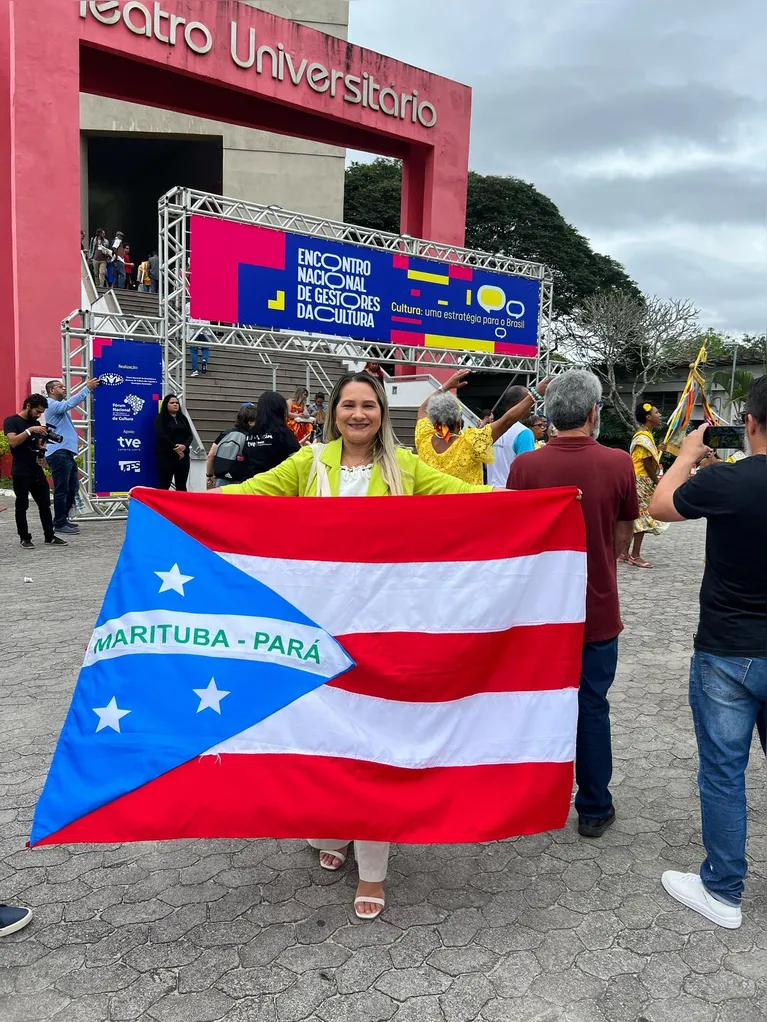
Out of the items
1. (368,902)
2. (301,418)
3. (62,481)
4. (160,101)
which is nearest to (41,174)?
(160,101)

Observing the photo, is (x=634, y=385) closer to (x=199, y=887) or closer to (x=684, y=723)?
(x=684, y=723)

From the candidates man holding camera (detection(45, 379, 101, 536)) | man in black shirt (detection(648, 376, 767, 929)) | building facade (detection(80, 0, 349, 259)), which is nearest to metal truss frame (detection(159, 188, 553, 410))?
man holding camera (detection(45, 379, 101, 536))

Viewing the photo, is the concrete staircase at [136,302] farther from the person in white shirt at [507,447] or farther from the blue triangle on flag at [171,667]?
the blue triangle on flag at [171,667]

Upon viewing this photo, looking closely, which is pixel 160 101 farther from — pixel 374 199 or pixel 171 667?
pixel 374 199

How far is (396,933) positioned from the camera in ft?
8.35

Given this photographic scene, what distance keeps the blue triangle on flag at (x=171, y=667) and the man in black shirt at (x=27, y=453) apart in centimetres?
711

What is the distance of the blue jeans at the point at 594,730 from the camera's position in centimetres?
302

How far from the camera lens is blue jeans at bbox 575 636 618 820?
302cm

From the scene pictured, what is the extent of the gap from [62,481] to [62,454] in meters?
0.42

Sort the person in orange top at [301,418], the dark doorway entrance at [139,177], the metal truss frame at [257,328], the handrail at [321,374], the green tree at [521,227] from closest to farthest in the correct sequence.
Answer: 1. the metal truss frame at [257,328]
2. the person in orange top at [301,418]
3. the handrail at [321,374]
4. the dark doorway entrance at [139,177]
5. the green tree at [521,227]

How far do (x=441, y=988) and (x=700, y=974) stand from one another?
81cm

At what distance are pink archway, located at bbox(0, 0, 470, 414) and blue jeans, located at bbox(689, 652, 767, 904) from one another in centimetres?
1456

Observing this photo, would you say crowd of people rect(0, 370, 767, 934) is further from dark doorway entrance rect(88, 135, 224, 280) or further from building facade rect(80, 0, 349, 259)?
dark doorway entrance rect(88, 135, 224, 280)

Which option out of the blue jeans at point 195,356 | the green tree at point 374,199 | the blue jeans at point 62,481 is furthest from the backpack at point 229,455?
the green tree at point 374,199
